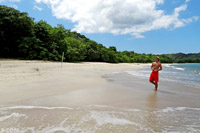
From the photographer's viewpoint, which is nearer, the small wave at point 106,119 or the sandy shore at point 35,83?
the small wave at point 106,119

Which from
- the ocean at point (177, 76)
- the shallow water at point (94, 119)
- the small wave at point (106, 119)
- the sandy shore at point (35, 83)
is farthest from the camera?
the ocean at point (177, 76)

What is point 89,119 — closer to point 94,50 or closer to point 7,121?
point 7,121

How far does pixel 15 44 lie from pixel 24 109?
26323mm

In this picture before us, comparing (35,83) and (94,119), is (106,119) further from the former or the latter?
(35,83)

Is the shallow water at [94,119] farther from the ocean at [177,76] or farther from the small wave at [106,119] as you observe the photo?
the ocean at [177,76]

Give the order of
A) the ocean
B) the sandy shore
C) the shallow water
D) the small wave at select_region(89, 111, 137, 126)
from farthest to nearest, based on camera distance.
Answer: the ocean, the sandy shore, the small wave at select_region(89, 111, 137, 126), the shallow water

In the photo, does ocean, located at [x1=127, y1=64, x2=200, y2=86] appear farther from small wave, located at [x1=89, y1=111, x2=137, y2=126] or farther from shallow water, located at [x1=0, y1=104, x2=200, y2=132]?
small wave, located at [x1=89, y1=111, x2=137, y2=126]

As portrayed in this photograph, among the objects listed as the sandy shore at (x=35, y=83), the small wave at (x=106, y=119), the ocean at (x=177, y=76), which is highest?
the sandy shore at (x=35, y=83)

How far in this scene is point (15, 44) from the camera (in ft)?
81.3

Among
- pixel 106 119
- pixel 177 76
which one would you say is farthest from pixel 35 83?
pixel 177 76

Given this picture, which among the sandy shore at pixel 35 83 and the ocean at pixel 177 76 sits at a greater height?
the sandy shore at pixel 35 83

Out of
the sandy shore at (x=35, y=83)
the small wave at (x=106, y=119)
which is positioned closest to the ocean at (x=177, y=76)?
the sandy shore at (x=35, y=83)

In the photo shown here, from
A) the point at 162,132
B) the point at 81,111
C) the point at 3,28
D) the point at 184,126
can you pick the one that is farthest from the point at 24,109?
the point at 3,28

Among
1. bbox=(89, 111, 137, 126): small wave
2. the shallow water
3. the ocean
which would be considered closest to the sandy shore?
the shallow water
